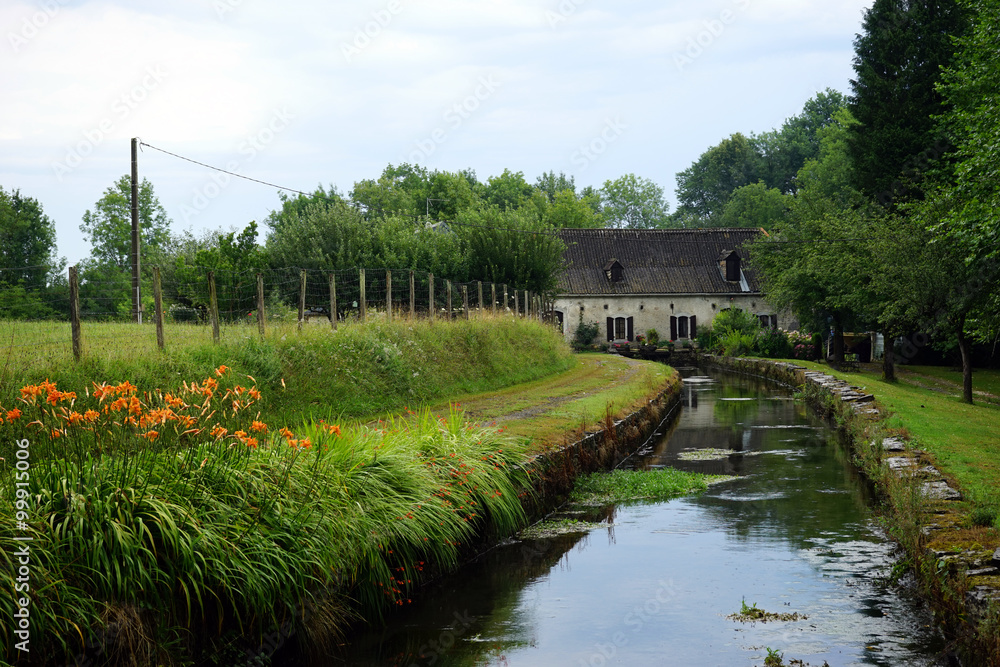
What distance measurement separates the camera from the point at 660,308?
56875 mm

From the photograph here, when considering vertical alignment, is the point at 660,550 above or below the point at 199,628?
below

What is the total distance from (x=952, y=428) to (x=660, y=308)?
4038 centimetres

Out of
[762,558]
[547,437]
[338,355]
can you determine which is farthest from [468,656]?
[338,355]

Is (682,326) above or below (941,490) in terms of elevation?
above

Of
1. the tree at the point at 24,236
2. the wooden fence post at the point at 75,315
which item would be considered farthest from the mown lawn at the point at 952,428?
the tree at the point at 24,236

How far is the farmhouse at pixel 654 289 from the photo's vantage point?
5628 centimetres

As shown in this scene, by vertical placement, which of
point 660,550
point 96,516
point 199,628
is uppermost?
point 96,516

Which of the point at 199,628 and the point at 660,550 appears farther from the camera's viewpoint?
the point at 660,550

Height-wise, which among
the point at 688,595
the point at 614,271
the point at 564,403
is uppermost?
the point at 614,271

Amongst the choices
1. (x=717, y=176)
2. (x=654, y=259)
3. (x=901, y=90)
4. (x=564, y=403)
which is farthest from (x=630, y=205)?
(x=564, y=403)

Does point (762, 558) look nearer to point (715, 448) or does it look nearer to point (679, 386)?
point (715, 448)

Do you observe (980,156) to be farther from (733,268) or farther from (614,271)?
(733,268)

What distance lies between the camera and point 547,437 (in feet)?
47.5

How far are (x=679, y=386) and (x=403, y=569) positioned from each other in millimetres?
23380
